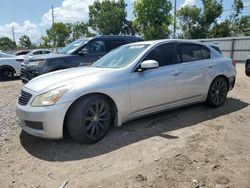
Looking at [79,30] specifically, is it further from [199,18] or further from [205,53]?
[205,53]

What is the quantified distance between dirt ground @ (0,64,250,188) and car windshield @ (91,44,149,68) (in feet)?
3.74

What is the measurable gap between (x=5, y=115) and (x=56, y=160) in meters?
2.65

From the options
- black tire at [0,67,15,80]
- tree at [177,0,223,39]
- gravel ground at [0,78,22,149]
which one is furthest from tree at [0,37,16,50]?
gravel ground at [0,78,22,149]

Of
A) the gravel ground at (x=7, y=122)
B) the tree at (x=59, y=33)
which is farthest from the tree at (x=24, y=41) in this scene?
the gravel ground at (x=7, y=122)

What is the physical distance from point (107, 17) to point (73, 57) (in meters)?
38.3

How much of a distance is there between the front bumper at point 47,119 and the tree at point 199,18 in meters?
31.3

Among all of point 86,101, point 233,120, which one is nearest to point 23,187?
point 86,101

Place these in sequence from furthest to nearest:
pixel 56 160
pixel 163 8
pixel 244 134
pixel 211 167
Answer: pixel 163 8
pixel 244 134
pixel 56 160
pixel 211 167

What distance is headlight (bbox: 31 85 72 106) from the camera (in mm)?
3912

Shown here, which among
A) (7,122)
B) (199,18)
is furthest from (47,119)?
(199,18)

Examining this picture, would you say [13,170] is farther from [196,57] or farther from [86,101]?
[196,57]

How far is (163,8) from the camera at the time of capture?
31656mm

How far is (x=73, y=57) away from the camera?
28.4 feet

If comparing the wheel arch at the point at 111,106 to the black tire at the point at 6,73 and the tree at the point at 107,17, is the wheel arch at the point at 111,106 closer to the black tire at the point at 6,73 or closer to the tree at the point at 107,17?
the black tire at the point at 6,73
